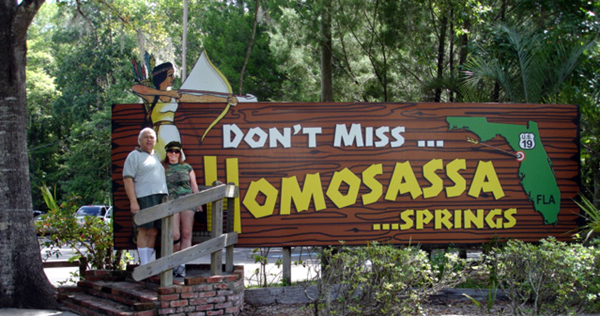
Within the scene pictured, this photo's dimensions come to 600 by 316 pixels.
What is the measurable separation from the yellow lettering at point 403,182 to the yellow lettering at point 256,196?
1619 millimetres

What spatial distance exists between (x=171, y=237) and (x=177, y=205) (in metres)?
0.37

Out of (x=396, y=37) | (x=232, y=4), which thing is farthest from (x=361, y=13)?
(x=232, y=4)

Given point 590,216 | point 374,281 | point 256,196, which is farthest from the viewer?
point 256,196

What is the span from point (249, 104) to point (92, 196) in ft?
96.5

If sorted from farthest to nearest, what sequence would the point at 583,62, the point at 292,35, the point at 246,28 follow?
the point at 246,28
the point at 292,35
the point at 583,62

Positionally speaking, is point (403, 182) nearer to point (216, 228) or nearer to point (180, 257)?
point (216, 228)

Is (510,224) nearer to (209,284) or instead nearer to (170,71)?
(209,284)

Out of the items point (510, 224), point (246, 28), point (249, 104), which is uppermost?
point (246, 28)

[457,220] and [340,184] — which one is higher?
[340,184]

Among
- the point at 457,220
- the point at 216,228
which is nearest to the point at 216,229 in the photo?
the point at 216,228

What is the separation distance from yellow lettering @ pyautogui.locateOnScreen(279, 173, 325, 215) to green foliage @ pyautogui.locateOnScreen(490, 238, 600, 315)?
250 centimetres

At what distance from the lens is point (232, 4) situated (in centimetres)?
3184

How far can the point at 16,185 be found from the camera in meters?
7.13

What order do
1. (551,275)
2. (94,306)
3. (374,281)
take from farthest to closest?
(94,306) < (551,275) < (374,281)
